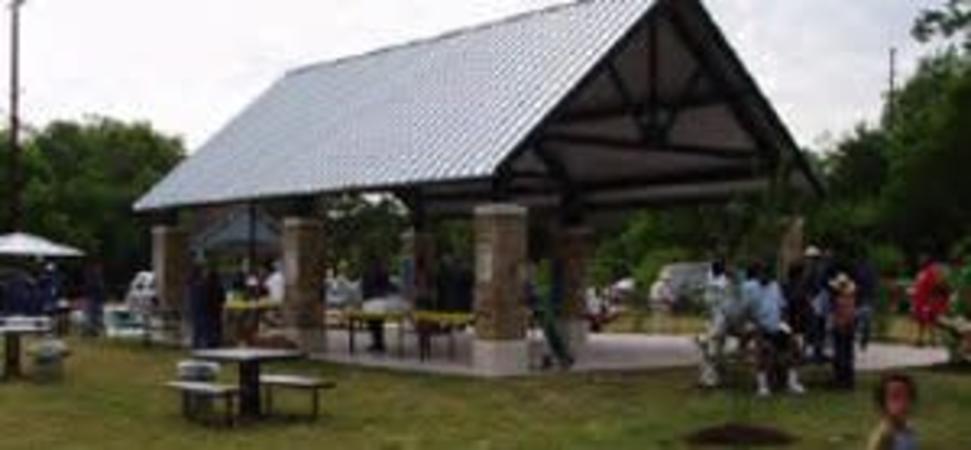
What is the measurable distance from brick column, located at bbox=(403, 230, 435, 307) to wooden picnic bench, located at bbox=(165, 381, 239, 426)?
1045 cm

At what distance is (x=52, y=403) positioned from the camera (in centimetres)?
2122

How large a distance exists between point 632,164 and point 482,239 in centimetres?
876

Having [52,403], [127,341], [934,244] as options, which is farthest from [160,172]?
[52,403]

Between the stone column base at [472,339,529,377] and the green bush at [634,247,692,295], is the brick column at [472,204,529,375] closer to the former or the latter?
the stone column base at [472,339,529,377]

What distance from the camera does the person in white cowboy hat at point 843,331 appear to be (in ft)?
72.3

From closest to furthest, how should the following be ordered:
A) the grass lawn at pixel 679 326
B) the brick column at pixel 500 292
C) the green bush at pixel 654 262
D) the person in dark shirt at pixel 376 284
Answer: the brick column at pixel 500 292
the person in dark shirt at pixel 376 284
the grass lawn at pixel 679 326
the green bush at pixel 654 262

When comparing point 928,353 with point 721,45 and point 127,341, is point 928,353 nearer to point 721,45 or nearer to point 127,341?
point 721,45

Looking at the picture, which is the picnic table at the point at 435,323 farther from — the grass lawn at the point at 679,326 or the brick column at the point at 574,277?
the grass lawn at the point at 679,326

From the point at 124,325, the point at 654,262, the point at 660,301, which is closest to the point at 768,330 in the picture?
the point at 124,325

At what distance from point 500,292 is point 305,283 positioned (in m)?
5.84

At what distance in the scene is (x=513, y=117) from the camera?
83.9 ft

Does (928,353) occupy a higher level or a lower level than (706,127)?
lower

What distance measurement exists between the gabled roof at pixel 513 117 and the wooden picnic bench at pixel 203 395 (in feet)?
21.0

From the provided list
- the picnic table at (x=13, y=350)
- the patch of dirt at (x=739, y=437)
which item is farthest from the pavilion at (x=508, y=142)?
the patch of dirt at (x=739, y=437)
